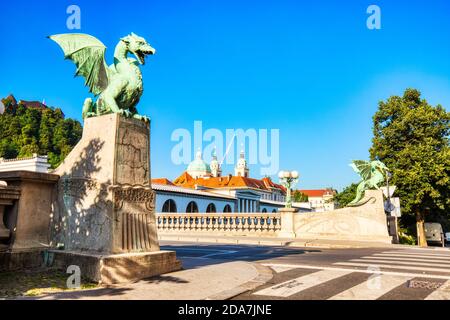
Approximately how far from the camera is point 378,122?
28.6m

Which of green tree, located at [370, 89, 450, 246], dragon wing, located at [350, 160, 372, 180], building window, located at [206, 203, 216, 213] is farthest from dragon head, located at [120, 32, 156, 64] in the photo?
building window, located at [206, 203, 216, 213]

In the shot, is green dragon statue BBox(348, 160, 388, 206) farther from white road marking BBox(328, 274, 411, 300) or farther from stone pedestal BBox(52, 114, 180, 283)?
stone pedestal BBox(52, 114, 180, 283)

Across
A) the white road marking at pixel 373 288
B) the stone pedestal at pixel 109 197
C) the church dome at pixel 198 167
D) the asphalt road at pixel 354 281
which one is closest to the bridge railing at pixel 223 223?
the asphalt road at pixel 354 281

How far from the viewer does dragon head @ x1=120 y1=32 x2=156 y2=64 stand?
7.34 metres

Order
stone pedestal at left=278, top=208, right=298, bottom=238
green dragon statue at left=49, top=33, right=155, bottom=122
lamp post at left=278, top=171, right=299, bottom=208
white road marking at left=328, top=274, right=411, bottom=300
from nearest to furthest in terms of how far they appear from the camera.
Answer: white road marking at left=328, top=274, right=411, bottom=300 → green dragon statue at left=49, top=33, right=155, bottom=122 → stone pedestal at left=278, top=208, right=298, bottom=238 → lamp post at left=278, top=171, right=299, bottom=208

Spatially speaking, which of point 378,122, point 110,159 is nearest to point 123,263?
point 110,159

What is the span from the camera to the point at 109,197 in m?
6.23

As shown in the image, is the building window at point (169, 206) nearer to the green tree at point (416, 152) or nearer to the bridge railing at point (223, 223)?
the bridge railing at point (223, 223)

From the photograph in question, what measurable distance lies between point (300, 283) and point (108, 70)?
18.5ft

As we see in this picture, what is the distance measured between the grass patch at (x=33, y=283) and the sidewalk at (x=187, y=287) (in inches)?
13.7

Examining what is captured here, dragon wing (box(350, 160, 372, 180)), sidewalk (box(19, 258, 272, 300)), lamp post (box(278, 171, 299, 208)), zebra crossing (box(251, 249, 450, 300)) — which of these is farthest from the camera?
lamp post (box(278, 171, 299, 208))

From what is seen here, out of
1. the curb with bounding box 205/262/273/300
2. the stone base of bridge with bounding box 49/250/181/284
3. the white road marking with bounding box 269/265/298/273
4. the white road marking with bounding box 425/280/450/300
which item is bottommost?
the white road marking with bounding box 269/265/298/273

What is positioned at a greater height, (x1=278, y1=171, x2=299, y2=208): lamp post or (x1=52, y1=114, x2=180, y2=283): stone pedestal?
(x1=278, y1=171, x2=299, y2=208): lamp post
